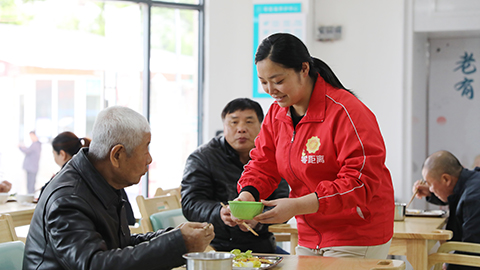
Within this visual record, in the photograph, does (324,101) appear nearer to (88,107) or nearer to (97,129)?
(97,129)

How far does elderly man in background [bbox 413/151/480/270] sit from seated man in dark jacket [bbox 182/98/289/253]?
3.31 feet

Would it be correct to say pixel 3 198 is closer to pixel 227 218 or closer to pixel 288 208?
pixel 227 218

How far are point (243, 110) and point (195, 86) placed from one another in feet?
9.28

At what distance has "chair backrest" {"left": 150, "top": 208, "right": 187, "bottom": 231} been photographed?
2416 mm

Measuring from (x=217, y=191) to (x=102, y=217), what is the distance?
4.06 feet

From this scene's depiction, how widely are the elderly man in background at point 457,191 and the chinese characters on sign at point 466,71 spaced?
233cm

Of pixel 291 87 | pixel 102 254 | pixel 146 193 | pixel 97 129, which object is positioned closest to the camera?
pixel 102 254

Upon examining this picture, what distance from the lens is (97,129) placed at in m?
A: 1.35

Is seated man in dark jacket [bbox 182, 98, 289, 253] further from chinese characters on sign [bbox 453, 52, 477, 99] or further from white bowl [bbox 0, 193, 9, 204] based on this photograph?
chinese characters on sign [bbox 453, 52, 477, 99]

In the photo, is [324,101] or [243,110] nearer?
[324,101]

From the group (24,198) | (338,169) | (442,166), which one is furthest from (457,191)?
(24,198)

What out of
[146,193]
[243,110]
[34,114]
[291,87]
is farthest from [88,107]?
[291,87]

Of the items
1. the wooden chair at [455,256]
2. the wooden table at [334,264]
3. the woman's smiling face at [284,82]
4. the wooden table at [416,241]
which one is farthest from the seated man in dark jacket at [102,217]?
the wooden chair at [455,256]

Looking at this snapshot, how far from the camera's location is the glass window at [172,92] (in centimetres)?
523
